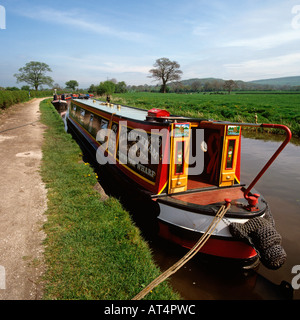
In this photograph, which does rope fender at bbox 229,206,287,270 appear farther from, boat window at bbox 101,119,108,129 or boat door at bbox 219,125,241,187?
boat window at bbox 101,119,108,129

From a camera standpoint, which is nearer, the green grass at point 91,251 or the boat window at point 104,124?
the green grass at point 91,251

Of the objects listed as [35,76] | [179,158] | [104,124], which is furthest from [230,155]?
[35,76]

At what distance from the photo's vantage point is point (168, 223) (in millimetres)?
4121

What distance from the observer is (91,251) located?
3582 millimetres

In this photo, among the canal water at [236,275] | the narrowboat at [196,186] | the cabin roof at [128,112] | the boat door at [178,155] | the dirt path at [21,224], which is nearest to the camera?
the dirt path at [21,224]

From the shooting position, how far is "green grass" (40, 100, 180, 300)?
2.98 m

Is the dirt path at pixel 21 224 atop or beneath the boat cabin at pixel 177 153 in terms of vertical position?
beneath

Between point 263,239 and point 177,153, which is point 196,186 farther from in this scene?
point 263,239

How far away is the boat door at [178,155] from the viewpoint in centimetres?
414

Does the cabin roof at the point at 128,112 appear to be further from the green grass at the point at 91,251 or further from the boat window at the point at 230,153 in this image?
the boat window at the point at 230,153

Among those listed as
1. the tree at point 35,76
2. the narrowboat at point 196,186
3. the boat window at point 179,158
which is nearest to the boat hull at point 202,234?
the narrowboat at point 196,186

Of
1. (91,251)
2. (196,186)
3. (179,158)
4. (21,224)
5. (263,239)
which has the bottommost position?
(91,251)

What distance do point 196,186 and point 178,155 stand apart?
0.91 metres
